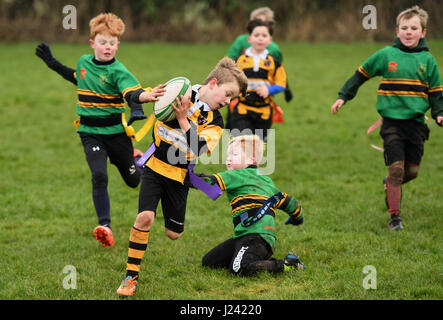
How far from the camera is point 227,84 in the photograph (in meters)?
4.62

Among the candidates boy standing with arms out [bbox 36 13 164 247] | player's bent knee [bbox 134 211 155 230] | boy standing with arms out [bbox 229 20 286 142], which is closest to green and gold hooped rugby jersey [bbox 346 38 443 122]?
boy standing with arms out [bbox 229 20 286 142]

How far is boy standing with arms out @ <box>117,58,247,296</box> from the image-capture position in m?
4.59

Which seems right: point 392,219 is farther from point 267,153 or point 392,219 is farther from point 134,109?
point 267,153

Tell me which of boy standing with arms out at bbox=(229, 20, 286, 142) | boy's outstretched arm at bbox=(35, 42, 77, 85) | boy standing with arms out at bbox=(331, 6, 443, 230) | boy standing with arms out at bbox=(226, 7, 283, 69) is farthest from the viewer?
boy standing with arms out at bbox=(226, 7, 283, 69)

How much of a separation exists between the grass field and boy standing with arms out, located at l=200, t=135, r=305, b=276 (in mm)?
122

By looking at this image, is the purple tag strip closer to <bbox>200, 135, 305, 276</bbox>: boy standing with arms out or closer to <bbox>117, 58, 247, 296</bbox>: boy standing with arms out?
<bbox>117, 58, 247, 296</bbox>: boy standing with arms out

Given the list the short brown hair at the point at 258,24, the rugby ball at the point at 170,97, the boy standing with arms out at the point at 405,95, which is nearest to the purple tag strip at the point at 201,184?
the rugby ball at the point at 170,97

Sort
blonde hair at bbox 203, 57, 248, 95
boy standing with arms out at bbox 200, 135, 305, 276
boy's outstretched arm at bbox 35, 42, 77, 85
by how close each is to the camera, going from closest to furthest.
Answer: blonde hair at bbox 203, 57, 248, 95
boy standing with arms out at bbox 200, 135, 305, 276
boy's outstretched arm at bbox 35, 42, 77, 85

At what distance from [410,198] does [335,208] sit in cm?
101

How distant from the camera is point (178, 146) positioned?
466cm

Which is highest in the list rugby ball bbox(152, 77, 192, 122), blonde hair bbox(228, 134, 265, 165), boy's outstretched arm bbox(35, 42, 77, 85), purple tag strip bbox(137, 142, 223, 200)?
boy's outstretched arm bbox(35, 42, 77, 85)

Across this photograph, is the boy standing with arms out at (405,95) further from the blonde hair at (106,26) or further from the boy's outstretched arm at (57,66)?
the boy's outstretched arm at (57,66)

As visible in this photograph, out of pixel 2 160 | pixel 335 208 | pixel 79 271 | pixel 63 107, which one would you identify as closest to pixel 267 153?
pixel 335 208

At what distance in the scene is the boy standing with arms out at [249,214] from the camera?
505cm
